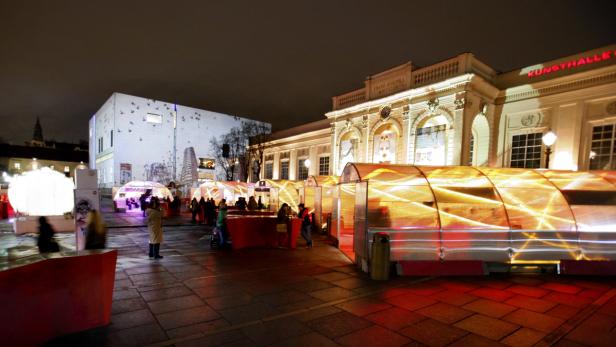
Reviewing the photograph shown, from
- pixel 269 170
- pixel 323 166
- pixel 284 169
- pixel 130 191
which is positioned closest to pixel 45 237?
pixel 130 191

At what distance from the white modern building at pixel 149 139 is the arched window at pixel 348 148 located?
2529cm

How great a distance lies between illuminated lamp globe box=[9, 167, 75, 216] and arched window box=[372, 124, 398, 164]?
19.3 metres

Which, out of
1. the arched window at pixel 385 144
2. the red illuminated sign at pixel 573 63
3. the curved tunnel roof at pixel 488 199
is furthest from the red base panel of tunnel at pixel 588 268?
the arched window at pixel 385 144

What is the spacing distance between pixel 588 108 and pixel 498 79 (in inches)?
210

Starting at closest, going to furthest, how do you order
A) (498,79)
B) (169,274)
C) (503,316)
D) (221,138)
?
(503,316), (169,274), (498,79), (221,138)

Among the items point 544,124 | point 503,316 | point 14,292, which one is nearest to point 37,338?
point 14,292

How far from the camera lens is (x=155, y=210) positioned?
32.5 ft

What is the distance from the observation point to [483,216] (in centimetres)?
956

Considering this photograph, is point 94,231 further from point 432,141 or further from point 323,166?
point 323,166

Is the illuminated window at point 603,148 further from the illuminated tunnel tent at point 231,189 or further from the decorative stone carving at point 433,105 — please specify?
the illuminated tunnel tent at point 231,189

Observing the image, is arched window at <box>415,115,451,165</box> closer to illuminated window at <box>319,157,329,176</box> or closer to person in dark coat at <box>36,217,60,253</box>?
illuminated window at <box>319,157,329,176</box>

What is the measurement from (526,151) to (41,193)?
84.5 ft

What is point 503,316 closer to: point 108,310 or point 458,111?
point 108,310

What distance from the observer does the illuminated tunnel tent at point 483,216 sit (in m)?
9.09
